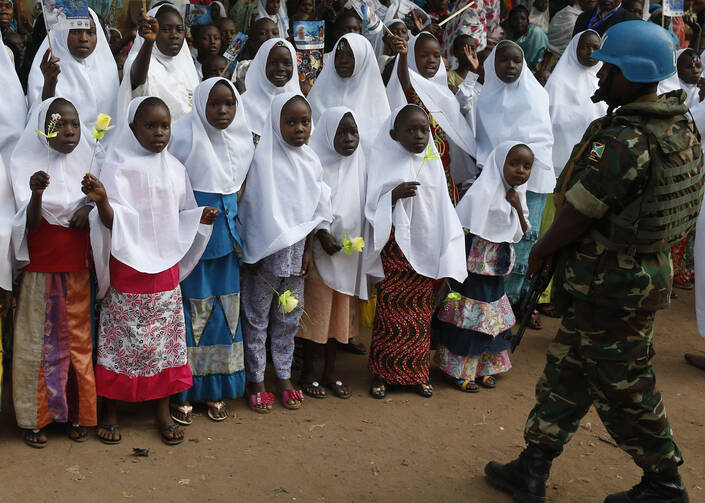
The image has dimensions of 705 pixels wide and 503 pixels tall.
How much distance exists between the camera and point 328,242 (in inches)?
187

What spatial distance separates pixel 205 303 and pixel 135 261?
2.00ft

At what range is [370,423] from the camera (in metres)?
4.66

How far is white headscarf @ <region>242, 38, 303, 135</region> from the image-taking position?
514 cm

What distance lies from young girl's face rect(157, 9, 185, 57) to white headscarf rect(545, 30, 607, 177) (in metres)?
3.28

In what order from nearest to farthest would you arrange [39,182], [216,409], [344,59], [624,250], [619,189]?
1. [619,189]
2. [624,250]
3. [39,182]
4. [216,409]
5. [344,59]

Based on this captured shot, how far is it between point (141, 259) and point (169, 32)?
6.40ft

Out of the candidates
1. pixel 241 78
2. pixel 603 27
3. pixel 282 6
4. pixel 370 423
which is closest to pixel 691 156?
pixel 370 423

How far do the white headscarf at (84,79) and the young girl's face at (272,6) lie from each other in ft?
8.87

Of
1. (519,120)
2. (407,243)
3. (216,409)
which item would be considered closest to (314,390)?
(216,409)

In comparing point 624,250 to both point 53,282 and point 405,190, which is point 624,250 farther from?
Result: point 53,282

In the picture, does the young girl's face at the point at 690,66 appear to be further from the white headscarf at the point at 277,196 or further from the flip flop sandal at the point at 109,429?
the flip flop sandal at the point at 109,429

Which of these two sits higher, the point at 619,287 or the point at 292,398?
the point at 619,287

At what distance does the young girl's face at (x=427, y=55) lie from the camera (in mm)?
5891

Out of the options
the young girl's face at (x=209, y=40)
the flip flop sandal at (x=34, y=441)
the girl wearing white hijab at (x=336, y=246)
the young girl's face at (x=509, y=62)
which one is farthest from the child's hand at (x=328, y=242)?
the young girl's face at (x=209, y=40)
